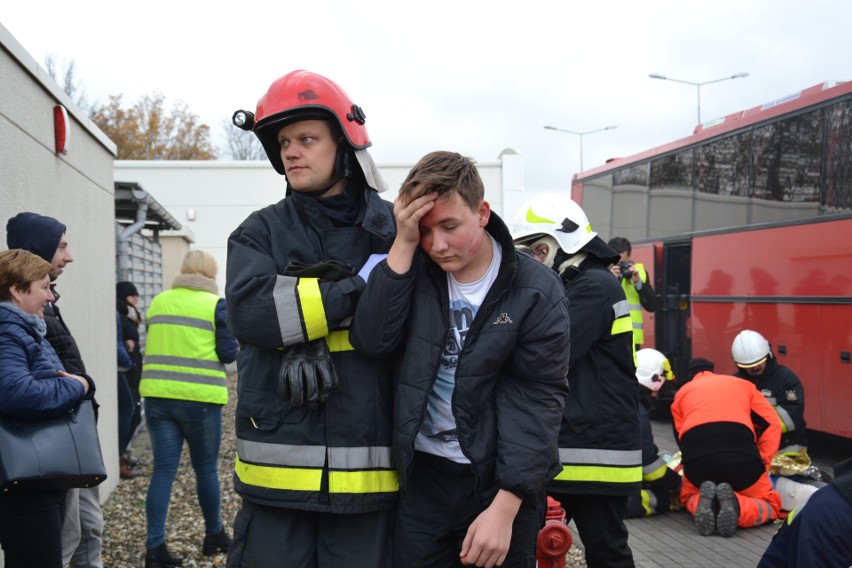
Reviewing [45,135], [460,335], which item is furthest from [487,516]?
[45,135]

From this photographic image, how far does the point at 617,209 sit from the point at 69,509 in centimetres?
1112

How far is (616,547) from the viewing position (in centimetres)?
362

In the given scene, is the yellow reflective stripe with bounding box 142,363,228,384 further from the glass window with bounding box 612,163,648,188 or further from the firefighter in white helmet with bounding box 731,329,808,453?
the glass window with bounding box 612,163,648,188

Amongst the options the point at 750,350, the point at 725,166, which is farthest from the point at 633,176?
the point at 750,350

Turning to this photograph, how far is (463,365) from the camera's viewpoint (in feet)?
7.67

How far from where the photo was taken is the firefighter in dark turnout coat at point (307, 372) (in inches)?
89.8

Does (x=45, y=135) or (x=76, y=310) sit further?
(x=76, y=310)

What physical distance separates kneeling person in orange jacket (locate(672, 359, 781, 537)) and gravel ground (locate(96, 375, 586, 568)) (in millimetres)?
1165

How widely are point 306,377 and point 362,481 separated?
1.15 feet

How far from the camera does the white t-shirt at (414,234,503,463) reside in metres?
2.42

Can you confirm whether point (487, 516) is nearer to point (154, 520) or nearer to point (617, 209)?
point (154, 520)

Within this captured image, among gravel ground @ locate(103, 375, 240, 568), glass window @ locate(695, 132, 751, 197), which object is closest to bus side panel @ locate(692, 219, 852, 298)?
glass window @ locate(695, 132, 751, 197)

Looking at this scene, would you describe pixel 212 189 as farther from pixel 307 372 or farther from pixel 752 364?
pixel 307 372

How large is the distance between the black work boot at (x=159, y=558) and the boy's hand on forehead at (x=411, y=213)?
Answer: 3692 millimetres
